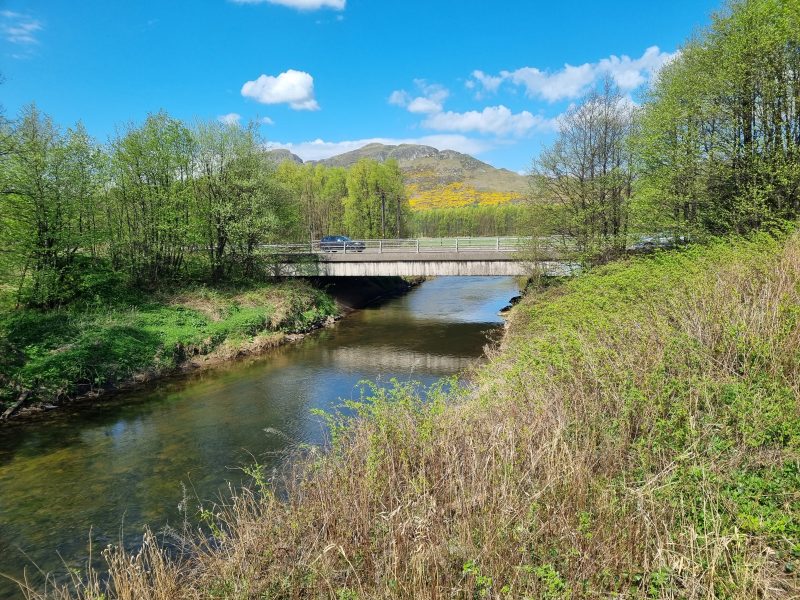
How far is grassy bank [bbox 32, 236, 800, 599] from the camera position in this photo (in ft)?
12.4

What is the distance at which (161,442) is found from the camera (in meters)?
12.7

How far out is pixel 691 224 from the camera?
20953 mm

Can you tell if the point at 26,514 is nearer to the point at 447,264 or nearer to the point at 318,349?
the point at 318,349

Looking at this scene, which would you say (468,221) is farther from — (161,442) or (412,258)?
(161,442)

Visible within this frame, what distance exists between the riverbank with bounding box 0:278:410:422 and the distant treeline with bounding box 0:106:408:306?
2054 mm

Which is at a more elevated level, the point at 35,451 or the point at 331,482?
the point at 331,482

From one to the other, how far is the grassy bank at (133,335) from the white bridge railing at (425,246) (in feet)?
14.6

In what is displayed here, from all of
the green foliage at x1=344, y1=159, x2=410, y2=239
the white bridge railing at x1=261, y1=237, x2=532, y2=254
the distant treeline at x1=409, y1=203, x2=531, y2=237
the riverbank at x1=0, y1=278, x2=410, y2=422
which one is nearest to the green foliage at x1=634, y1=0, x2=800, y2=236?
the white bridge railing at x1=261, y1=237, x2=532, y2=254

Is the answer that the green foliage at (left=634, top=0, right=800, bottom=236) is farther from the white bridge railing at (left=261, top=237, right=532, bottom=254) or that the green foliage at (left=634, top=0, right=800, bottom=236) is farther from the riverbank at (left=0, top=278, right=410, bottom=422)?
the riverbank at (left=0, top=278, right=410, bottom=422)

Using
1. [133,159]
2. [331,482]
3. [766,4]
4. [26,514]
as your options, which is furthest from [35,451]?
[766,4]

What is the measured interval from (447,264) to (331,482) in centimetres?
2567

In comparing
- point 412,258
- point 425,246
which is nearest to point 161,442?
point 412,258

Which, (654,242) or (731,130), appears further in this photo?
(654,242)

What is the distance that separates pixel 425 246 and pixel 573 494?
28169 mm
